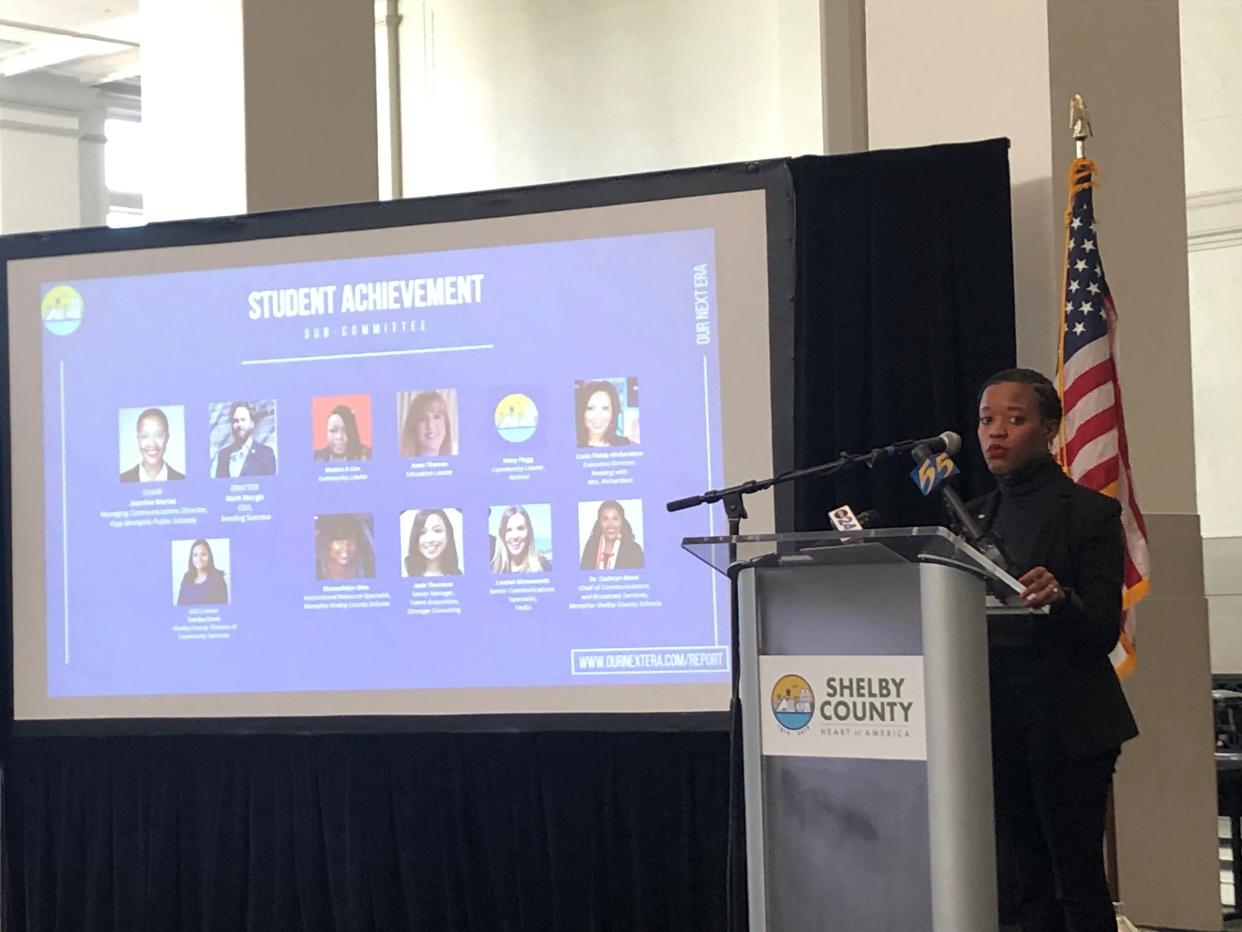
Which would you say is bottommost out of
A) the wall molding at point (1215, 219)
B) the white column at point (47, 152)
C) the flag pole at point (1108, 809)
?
the flag pole at point (1108, 809)

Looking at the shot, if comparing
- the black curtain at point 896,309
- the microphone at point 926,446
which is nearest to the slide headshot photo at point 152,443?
the black curtain at point 896,309

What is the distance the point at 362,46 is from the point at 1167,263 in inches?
121

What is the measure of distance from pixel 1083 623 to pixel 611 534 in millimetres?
1277

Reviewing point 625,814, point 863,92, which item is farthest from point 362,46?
point 625,814

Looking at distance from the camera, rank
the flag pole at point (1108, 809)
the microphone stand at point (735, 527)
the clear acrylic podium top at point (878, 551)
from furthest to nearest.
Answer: the flag pole at point (1108, 809) → the microphone stand at point (735, 527) → the clear acrylic podium top at point (878, 551)

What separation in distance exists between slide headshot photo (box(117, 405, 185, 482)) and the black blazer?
2.22 metres

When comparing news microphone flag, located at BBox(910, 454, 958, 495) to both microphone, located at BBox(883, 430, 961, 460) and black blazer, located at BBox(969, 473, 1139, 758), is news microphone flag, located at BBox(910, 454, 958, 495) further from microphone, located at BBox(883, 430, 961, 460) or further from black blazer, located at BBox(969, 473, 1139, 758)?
black blazer, located at BBox(969, 473, 1139, 758)

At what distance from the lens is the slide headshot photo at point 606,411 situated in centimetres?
376

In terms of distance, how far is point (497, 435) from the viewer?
387cm

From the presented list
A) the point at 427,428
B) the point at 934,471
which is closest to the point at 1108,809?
the point at 427,428

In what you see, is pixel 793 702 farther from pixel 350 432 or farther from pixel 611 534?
pixel 350 432

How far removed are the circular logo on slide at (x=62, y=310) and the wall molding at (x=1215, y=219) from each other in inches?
247

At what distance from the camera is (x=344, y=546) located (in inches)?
155

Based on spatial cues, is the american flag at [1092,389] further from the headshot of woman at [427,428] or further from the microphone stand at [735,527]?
the headshot of woman at [427,428]
